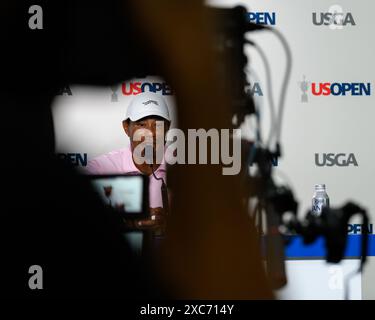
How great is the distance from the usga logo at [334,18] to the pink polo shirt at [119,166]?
42.5 inches

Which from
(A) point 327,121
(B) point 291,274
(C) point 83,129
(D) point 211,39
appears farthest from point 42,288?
(A) point 327,121

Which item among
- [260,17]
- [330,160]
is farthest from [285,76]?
[330,160]

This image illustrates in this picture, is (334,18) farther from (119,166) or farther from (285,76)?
(119,166)

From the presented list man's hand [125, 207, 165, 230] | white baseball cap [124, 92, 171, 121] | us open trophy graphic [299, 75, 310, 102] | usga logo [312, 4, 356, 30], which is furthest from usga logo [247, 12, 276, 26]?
man's hand [125, 207, 165, 230]

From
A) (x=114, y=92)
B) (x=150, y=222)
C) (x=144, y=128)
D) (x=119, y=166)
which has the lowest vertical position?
(x=150, y=222)

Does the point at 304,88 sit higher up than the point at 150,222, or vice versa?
the point at 304,88

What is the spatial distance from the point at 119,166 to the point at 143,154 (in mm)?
122

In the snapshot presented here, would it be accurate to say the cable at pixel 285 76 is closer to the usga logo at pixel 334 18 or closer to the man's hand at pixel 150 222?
the usga logo at pixel 334 18

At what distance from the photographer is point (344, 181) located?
245 centimetres

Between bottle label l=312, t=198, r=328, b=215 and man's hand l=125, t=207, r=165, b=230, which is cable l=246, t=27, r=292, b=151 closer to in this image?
bottle label l=312, t=198, r=328, b=215

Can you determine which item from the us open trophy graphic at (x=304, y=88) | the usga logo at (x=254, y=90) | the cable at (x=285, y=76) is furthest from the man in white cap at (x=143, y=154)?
the us open trophy graphic at (x=304, y=88)

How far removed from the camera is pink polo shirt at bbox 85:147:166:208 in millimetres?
2385

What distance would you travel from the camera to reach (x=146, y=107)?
2.40 metres

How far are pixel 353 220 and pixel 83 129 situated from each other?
1314 mm
